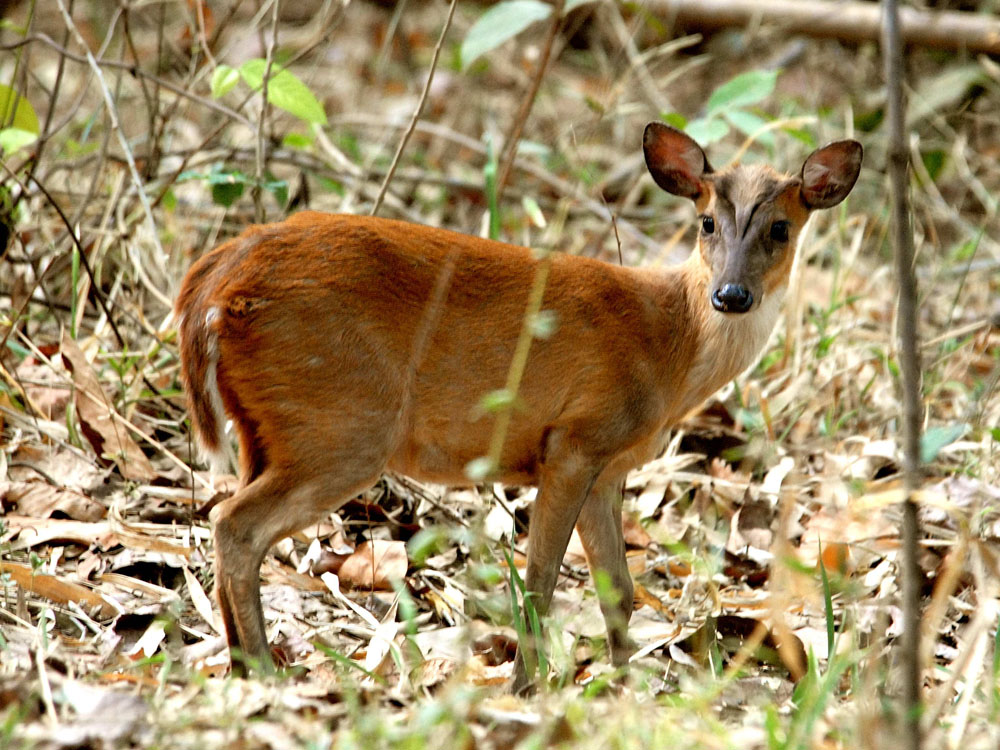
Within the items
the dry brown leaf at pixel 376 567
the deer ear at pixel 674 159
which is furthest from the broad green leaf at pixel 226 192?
the deer ear at pixel 674 159

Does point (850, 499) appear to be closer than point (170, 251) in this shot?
Yes

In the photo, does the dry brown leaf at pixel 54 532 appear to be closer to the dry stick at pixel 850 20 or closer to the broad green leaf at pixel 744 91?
the broad green leaf at pixel 744 91

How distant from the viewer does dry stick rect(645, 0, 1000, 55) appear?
8023 millimetres

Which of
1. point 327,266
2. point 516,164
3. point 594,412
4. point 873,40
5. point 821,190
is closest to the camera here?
point 327,266

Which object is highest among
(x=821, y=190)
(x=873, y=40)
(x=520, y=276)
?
(x=873, y=40)

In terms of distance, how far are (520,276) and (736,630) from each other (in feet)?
4.65

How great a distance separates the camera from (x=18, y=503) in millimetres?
4695

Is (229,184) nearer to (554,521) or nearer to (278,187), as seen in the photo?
(278,187)

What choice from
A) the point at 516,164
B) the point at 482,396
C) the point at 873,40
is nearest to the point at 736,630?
the point at 482,396

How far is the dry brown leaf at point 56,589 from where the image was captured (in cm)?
407

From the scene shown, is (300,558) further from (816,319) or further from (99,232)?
(816,319)

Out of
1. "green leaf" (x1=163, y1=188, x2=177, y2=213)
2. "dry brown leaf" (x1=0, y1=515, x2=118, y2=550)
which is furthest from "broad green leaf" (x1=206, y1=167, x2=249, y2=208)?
"dry brown leaf" (x1=0, y1=515, x2=118, y2=550)

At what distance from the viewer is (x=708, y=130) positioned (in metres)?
5.64

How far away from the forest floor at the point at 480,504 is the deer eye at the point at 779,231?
831 mm
